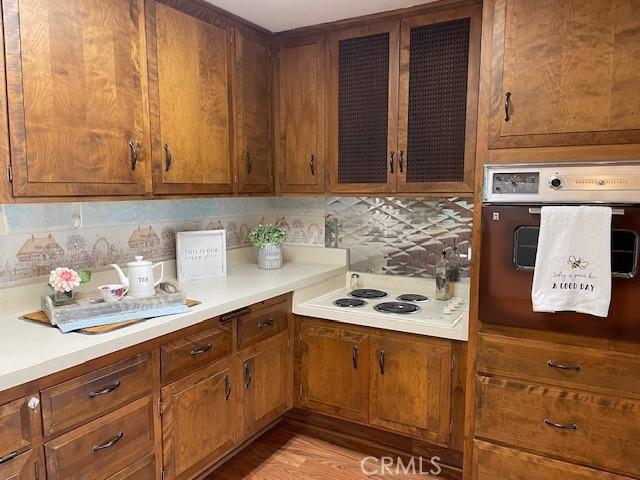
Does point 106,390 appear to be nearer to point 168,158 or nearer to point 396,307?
point 168,158

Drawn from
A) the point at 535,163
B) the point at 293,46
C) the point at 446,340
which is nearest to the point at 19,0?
the point at 293,46

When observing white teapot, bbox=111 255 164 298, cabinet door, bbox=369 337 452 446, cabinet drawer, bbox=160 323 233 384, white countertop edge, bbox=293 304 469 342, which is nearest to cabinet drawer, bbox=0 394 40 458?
cabinet drawer, bbox=160 323 233 384

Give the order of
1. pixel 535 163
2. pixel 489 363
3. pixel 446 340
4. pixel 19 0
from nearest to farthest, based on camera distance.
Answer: pixel 19 0 < pixel 535 163 < pixel 489 363 < pixel 446 340

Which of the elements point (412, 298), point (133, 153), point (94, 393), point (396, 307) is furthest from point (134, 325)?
point (412, 298)

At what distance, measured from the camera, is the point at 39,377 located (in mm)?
1360

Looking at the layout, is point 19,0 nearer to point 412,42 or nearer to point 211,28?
point 211,28

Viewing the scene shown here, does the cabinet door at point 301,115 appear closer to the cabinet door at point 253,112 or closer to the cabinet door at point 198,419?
the cabinet door at point 253,112

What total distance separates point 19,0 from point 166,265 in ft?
4.50

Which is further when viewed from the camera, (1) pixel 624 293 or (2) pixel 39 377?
(1) pixel 624 293

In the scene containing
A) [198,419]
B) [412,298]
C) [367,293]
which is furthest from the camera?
[367,293]

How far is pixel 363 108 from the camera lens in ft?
8.22

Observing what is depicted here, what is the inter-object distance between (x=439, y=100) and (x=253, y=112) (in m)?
1.01

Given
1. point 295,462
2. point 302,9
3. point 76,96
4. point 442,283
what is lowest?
point 295,462

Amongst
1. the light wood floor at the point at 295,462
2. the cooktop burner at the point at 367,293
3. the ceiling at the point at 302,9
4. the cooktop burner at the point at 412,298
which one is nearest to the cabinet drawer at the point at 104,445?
the light wood floor at the point at 295,462
